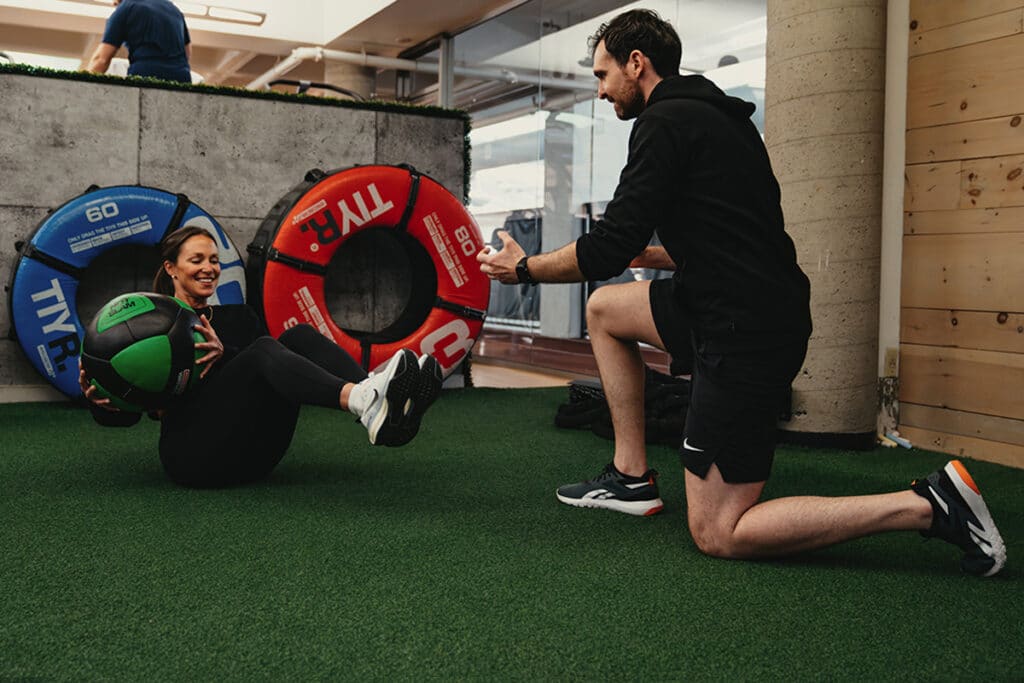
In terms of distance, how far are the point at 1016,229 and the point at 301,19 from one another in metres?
6.43

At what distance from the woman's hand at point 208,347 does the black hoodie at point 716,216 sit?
1008 mm

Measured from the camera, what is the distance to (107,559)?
75.3 inches

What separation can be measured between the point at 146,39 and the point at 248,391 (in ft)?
9.92

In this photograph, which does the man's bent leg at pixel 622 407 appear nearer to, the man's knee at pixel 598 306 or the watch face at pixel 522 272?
the man's knee at pixel 598 306

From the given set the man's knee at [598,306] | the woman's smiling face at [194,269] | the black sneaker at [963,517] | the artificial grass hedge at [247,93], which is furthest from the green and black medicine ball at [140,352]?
the artificial grass hedge at [247,93]

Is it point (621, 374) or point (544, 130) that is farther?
point (544, 130)

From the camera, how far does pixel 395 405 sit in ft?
6.89

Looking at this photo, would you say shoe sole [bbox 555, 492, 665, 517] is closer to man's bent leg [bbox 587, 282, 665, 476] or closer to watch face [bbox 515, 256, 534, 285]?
man's bent leg [bbox 587, 282, 665, 476]

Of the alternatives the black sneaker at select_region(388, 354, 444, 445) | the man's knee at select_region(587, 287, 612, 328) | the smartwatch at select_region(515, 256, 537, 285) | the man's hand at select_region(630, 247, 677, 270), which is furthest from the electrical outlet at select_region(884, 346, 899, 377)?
the black sneaker at select_region(388, 354, 444, 445)

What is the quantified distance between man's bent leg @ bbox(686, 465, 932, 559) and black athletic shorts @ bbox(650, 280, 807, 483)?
0.03m

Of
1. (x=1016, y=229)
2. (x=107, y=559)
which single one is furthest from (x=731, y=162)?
(x=1016, y=229)

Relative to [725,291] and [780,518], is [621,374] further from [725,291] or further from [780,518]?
[780,518]

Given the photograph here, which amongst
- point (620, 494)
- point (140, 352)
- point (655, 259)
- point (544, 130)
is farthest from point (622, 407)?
point (544, 130)

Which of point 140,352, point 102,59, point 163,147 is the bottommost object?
point 140,352
